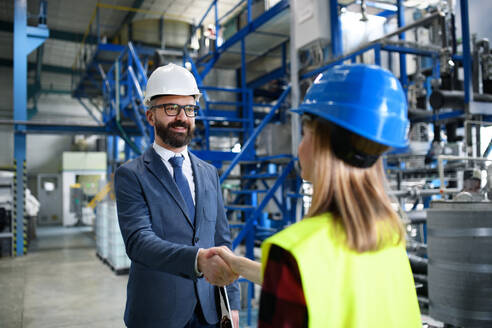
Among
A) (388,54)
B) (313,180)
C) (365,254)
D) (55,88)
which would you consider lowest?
(365,254)

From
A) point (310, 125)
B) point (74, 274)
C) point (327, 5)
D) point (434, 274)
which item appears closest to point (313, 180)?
point (310, 125)

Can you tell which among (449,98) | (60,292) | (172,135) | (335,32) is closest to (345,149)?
(172,135)

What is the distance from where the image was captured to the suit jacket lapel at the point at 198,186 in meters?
2.23

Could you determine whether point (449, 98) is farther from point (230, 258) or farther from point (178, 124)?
point (230, 258)

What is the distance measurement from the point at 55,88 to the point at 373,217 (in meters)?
25.9

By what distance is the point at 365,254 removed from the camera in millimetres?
1088

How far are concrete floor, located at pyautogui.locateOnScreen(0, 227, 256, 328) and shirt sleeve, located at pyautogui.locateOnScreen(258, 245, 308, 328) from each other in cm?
525

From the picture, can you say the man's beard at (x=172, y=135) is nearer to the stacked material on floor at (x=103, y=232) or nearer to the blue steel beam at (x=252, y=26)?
the blue steel beam at (x=252, y=26)

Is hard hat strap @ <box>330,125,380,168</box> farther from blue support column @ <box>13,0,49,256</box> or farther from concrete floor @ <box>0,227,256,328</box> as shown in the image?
blue support column @ <box>13,0,49,256</box>

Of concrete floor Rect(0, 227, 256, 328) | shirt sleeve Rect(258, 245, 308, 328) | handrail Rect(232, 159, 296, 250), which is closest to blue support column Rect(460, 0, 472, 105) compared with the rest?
handrail Rect(232, 159, 296, 250)

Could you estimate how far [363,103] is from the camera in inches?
44.4

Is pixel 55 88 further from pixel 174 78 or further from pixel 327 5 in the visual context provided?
pixel 174 78

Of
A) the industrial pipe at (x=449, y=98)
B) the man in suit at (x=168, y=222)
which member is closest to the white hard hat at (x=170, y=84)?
the man in suit at (x=168, y=222)

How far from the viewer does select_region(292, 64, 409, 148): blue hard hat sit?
3.64 ft
